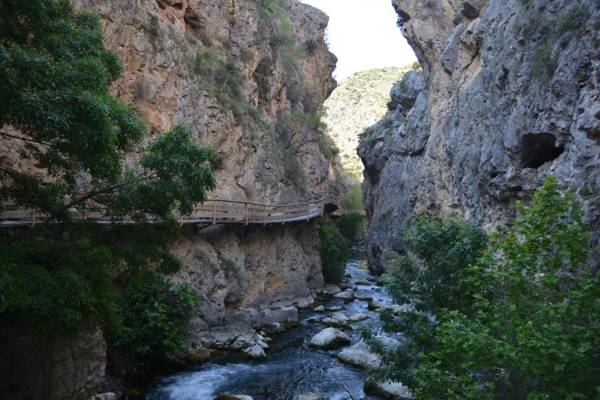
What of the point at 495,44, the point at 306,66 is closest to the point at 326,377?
the point at 495,44

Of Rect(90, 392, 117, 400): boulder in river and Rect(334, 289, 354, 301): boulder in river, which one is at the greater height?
Rect(90, 392, 117, 400): boulder in river

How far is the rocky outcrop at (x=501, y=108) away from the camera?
11453 mm

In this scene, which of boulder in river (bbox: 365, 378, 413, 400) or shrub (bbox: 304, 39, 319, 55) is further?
shrub (bbox: 304, 39, 319, 55)

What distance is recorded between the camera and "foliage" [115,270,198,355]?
12969 millimetres

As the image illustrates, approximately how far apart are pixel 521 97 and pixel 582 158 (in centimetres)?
519

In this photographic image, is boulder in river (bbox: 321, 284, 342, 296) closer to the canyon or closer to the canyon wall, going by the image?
the canyon

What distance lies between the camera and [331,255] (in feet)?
105

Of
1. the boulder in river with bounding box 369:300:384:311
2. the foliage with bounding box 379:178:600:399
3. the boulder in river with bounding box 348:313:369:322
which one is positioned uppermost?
the foliage with bounding box 379:178:600:399

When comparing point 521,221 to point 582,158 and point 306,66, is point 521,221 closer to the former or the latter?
point 582,158

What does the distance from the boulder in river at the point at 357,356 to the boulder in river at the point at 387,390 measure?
1.92 metres

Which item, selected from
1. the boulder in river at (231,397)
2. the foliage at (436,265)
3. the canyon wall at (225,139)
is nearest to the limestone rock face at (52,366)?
the canyon wall at (225,139)

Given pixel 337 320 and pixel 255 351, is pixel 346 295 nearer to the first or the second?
pixel 337 320

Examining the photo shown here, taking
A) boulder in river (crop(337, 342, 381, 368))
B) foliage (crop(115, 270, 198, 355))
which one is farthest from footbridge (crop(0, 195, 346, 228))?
boulder in river (crop(337, 342, 381, 368))

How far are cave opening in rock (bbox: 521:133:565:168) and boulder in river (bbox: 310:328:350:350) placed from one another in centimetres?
934
